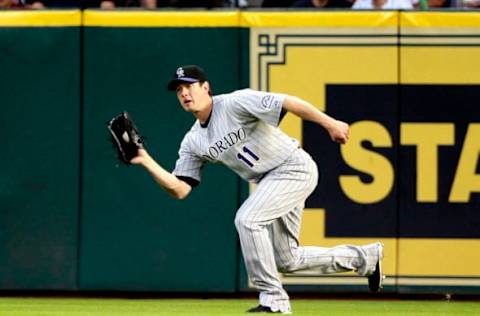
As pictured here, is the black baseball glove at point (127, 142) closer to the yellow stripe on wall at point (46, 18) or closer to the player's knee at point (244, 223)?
the player's knee at point (244, 223)

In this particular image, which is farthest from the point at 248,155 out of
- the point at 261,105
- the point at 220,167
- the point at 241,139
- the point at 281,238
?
the point at 220,167

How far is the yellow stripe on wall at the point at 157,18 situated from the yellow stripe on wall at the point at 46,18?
0.09m

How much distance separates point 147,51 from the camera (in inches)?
432

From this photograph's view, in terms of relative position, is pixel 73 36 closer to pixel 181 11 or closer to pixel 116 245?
pixel 181 11

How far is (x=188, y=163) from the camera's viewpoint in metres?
8.84

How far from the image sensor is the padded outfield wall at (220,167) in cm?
1090

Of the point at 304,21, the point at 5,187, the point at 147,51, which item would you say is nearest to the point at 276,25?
the point at 304,21

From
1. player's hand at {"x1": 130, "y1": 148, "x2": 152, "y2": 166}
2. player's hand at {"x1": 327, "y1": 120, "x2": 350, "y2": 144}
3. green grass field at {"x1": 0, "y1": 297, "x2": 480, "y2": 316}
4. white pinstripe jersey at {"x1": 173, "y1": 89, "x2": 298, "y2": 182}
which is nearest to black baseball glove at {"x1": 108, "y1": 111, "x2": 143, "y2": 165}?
player's hand at {"x1": 130, "y1": 148, "x2": 152, "y2": 166}

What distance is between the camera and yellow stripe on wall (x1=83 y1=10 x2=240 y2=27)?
1089 centimetres

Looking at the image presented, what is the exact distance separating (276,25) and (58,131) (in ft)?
6.46

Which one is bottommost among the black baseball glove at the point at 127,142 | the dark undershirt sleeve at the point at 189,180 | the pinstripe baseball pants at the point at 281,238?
the pinstripe baseball pants at the point at 281,238

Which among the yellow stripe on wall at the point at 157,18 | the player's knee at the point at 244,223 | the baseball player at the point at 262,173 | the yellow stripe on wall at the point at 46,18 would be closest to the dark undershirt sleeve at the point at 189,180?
the baseball player at the point at 262,173

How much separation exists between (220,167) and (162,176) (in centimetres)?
281

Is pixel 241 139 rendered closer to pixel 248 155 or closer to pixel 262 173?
pixel 248 155
